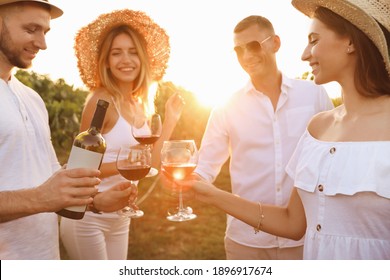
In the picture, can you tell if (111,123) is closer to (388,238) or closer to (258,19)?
(258,19)

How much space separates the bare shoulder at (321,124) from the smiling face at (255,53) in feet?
4.33

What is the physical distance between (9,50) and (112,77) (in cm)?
153

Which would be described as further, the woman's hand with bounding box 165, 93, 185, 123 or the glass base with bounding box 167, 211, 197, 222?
the woman's hand with bounding box 165, 93, 185, 123

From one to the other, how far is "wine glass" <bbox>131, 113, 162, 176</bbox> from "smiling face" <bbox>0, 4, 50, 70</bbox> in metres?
1.17

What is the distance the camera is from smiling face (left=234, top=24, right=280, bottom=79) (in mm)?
3885

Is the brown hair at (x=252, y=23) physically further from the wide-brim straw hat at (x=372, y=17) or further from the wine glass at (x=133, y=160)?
the wide-brim straw hat at (x=372, y=17)

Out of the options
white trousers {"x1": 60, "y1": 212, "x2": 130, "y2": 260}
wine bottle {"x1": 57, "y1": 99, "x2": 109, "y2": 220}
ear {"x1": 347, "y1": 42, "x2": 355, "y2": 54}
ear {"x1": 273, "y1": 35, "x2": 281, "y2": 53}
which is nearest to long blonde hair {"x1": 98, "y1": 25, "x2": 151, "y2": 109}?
white trousers {"x1": 60, "y1": 212, "x2": 130, "y2": 260}

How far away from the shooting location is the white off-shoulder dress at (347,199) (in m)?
2.15

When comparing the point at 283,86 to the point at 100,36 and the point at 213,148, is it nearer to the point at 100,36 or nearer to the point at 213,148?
the point at 213,148

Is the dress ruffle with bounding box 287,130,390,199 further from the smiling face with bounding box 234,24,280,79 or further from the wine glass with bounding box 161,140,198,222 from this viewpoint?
the smiling face with bounding box 234,24,280,79

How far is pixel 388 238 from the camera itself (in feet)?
7.21

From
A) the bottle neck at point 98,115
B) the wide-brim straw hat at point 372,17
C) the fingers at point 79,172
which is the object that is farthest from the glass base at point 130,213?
the wide-brim straw hat at point 372,17

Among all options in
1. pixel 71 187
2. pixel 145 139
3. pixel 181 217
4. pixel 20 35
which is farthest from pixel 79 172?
pixel 145 139

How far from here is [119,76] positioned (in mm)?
4207
